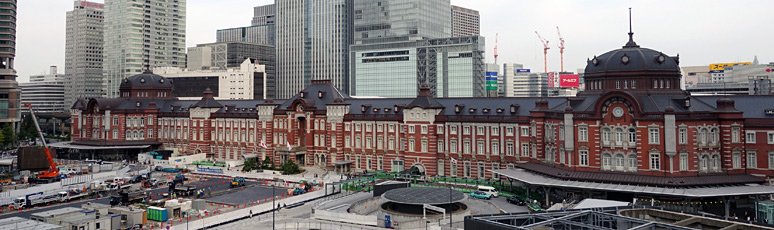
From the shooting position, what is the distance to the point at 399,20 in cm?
16900

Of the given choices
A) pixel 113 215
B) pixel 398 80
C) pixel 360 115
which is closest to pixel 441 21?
pixel 398 80

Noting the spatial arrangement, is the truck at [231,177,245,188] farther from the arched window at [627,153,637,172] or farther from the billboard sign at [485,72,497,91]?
the billboard sign at [485,72,497,91]

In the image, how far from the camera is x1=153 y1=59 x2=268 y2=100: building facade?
166m

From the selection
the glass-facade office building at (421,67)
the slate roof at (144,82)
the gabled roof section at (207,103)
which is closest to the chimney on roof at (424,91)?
the gabled roof section at (207,103)

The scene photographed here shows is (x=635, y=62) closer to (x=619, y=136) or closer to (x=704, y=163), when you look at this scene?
(x=619, y=136)

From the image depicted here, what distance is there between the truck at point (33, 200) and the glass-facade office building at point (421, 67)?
98880 millimetres

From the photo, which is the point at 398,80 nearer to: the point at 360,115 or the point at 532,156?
the point at 360,115

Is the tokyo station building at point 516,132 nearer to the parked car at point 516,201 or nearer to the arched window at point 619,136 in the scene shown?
the arched window at point 619,136

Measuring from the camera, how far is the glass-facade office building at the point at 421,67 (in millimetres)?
154750

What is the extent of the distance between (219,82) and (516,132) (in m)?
114

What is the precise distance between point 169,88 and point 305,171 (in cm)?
4536

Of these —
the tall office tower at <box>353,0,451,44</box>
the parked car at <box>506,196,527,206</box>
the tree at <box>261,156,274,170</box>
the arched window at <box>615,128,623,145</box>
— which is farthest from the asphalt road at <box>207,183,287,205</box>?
the tall office tower at <box>353,0,451,44</box>

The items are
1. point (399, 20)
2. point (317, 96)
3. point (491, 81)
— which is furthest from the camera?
point (491, 81)

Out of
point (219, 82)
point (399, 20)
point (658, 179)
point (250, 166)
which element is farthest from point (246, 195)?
point (399, 20)
